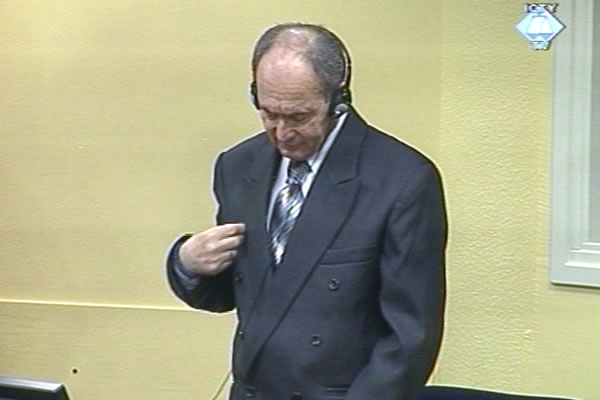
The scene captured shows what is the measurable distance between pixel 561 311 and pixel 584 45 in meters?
0.62

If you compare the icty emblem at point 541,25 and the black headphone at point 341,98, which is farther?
the icty emblem at point 541,25

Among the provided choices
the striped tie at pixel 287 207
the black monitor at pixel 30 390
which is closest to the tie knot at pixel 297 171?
the striped tie at pixel 287 207

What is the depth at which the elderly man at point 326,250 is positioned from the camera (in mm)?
1479

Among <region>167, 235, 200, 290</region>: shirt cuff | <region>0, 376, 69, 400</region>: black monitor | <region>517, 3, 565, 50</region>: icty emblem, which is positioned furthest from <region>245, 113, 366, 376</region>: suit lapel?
<region>517, 3, 565, 50</region>: icty emblem

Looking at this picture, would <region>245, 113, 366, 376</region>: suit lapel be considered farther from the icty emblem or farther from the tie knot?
the icty emblem

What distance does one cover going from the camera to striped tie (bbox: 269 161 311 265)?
5.23 ft

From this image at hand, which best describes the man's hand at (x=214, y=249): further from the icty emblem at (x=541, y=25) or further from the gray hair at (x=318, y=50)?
the icty emblem at (x=541, y=25)

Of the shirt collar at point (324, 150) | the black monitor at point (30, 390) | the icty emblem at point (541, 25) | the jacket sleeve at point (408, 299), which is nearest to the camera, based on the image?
the black monitor at point (30, 390)

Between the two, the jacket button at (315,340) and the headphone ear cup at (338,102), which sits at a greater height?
the headphone ear cup at (338,102)

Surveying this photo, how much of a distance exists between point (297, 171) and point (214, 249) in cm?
18

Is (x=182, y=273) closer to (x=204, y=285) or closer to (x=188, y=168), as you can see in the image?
(x=204, y=285)

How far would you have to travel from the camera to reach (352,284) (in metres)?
1.51

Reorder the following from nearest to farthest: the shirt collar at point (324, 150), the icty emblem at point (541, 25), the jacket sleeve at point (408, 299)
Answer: the jacket sleeve at point (408, 299)
the shirt collar at point (324, 150)
the icty emblem at point (541, 25)

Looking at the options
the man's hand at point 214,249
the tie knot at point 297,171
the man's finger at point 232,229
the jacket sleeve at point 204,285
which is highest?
the tie knot at point 297,171
